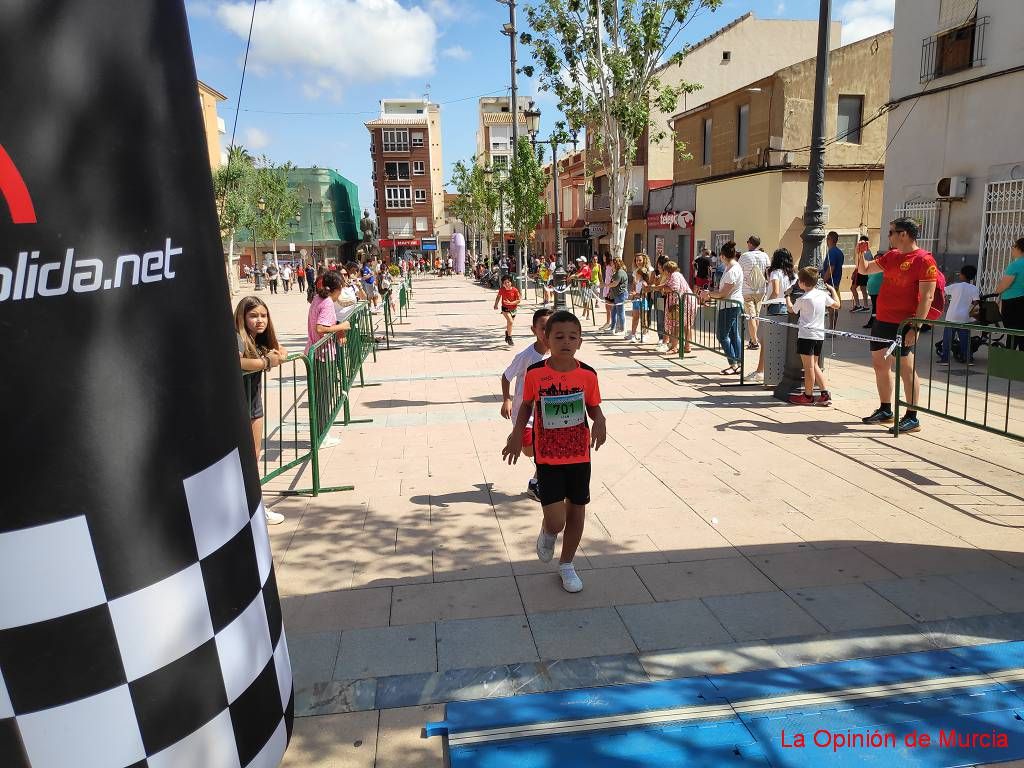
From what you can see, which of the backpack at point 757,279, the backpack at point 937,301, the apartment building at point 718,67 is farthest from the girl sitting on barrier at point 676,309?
the apartment building at point 718,67

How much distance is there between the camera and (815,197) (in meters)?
8.77

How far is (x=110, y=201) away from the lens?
66.4 inches

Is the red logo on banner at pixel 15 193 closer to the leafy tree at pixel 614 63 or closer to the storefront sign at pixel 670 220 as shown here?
the leafy tree at pixel 614 63

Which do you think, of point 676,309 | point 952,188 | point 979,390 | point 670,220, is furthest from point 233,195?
point 979,390

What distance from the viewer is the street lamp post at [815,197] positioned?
8.39m

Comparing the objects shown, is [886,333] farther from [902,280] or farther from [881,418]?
[881,418]

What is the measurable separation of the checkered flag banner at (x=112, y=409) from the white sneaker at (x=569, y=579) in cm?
234

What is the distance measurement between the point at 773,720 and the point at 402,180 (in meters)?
87.1

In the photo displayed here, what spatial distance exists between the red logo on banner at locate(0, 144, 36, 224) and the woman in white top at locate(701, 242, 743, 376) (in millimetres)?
8895

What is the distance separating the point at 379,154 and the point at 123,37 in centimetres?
8830

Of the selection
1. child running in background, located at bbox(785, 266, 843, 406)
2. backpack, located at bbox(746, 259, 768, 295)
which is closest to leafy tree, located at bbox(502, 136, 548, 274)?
backpack, located at bbox(746, 259, 768, 295)

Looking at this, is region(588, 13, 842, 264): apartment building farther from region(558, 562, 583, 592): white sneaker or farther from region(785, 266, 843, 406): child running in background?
region(558, 562, 583, 592): white sneaker

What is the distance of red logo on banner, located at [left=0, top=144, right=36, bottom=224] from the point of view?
1.52 m

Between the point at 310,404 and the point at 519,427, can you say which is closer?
the point at 519,427
